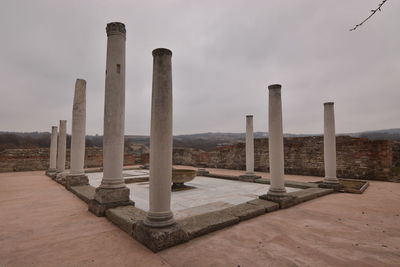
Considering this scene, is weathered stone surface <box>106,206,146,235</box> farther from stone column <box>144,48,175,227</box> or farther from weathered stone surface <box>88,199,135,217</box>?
stone column <box>144,48,175,227</box>

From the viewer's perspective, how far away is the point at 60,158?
10320 mm

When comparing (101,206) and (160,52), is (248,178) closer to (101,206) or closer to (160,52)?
(101,206)

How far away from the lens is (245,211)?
4301mm

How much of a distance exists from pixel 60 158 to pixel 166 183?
9553 mm

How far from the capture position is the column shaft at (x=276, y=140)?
535cm

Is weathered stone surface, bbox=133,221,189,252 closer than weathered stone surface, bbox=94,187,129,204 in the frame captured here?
Yes

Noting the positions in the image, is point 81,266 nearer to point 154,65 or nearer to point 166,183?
point 166,183

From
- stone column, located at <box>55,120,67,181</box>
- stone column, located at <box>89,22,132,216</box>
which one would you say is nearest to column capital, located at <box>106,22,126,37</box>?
stone column, located at <box>89,22,132,216</box>

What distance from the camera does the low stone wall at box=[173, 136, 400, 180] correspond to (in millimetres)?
9664

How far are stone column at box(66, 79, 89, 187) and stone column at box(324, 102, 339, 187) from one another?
869 centimetres

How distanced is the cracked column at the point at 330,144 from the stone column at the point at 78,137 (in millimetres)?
8618

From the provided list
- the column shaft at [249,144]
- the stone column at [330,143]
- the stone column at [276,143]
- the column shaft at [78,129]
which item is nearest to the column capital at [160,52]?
the stone column at [276,143]

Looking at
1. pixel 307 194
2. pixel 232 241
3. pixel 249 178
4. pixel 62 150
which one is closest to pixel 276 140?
pixel 307 194

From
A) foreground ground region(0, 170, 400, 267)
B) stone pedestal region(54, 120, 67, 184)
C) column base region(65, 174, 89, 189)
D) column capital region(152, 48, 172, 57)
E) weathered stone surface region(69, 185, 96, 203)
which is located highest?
column capital region(152, 48, 172, 57)
